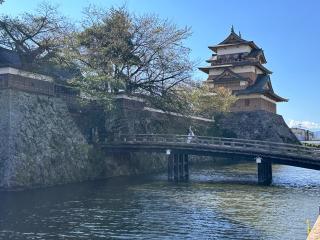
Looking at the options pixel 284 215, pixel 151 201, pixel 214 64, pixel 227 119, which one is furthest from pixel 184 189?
pixel 214 64

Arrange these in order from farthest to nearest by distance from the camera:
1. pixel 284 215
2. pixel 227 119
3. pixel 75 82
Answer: pixel 227 119, pixel 75 82, pixel 284 215

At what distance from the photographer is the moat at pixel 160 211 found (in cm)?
1475

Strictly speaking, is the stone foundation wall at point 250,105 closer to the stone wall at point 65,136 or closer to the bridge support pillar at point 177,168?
the stone wall at point 65,136

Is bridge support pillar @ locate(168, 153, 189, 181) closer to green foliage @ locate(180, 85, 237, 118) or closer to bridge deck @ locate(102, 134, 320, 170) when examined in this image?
bridge deck @ locate(102, 134, 320, 170)

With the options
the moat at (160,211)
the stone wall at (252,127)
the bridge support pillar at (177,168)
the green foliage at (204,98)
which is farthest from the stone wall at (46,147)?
the stone wall at (252,127)

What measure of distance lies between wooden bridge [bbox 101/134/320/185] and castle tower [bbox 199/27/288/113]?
24.8 metres

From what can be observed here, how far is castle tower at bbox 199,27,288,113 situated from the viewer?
2223 inches

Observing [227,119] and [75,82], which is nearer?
[75,82]

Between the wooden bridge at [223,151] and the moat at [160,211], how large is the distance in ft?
5.78

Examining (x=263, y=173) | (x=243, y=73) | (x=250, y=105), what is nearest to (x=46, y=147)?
(x=263, y=173)

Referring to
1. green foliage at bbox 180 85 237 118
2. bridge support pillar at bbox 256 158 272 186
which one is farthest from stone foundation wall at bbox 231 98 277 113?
bridge support pillar at bbox 256 158 272 186

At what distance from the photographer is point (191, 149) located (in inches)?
1212

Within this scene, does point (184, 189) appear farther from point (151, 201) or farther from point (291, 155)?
point (291, 155)

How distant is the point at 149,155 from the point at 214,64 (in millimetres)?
27193
